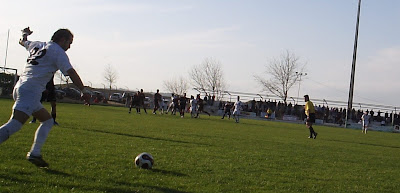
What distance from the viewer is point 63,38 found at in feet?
19.1

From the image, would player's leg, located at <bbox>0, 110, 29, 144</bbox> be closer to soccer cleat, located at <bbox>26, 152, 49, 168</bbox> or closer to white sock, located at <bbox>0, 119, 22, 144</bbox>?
white sock, located at <bbox>0, 119, 22, 144</bbox>

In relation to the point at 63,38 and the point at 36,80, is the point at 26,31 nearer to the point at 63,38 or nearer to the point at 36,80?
the point at 63,38

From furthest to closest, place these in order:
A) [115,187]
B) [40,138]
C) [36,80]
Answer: [40,138], [36,80], [115,187]

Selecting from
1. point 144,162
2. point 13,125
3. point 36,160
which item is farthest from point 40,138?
point 144,162

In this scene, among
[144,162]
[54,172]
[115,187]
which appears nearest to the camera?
[115,187]

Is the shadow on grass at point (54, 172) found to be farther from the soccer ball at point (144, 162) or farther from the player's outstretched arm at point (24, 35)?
the player's outstretched arm at point (24, 35)

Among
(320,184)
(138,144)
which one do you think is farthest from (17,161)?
(320,184)

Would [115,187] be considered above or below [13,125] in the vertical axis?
below

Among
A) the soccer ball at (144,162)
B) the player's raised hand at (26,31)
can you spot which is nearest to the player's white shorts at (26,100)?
the soccer ball at (144,162)

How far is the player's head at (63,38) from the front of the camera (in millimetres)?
5820

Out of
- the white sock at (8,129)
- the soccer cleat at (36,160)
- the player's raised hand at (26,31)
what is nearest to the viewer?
the white sock at (8,129)

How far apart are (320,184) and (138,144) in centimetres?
478

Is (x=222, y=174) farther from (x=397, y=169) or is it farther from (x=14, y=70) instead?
(x=14, y=70)

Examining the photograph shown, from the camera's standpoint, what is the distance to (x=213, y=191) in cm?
541
